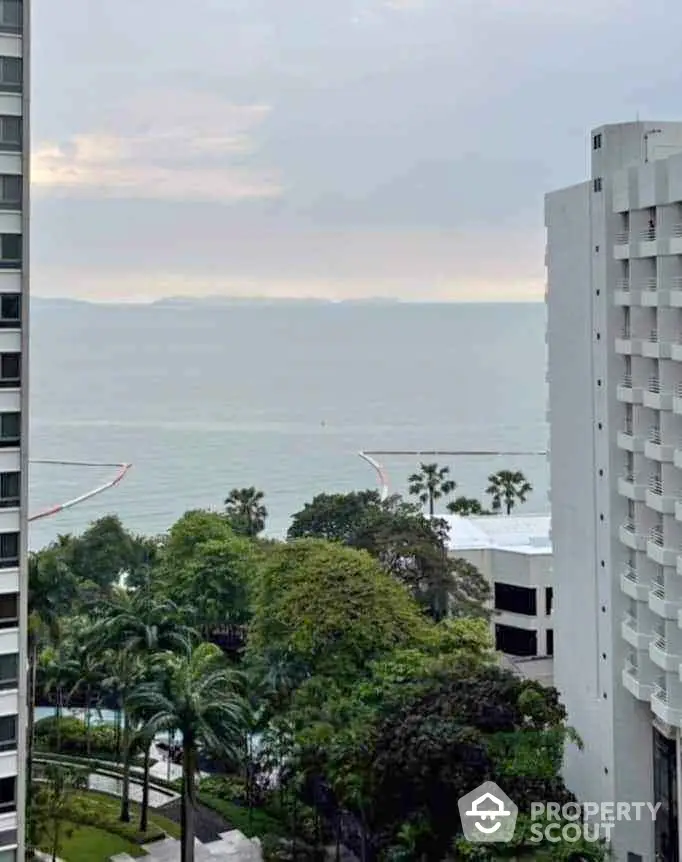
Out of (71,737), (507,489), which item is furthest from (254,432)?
(71,737)

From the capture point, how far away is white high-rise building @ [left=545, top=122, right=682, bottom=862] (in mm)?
A: 17953

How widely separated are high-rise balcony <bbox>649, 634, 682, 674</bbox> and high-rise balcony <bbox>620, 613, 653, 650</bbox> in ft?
0.75

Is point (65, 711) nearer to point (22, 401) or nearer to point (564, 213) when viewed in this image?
point (22, 401)

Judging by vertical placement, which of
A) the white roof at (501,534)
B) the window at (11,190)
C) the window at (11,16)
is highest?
the window at (11,16)

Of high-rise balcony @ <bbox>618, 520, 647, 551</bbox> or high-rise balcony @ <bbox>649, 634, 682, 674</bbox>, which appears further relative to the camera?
high-rise balcony @ <bbox>618, 520, 647, 551</bbox>

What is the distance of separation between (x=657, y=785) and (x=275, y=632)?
9060 mm

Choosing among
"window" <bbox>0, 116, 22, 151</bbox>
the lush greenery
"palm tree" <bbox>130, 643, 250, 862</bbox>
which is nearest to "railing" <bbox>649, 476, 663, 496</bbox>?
the lush greenery

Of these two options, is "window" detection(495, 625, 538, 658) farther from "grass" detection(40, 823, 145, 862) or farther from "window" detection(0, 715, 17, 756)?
"window" detection(0, 715, 17, 756)

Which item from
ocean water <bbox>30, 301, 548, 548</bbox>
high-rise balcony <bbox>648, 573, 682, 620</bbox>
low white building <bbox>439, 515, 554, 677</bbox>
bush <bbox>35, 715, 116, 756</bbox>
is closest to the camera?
high-rise balcony <bbox>648, 573, 682, 620</bbox>

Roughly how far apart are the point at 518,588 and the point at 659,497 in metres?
15.4

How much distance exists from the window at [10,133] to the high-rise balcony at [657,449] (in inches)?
450

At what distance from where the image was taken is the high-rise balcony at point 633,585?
18.7 meters

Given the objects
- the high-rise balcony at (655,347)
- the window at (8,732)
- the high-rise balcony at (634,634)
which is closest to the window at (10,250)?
the window at (8,732)

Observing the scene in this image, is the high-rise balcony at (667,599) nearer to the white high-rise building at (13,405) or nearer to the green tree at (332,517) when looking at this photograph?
the white high-rise building at (13,405)
